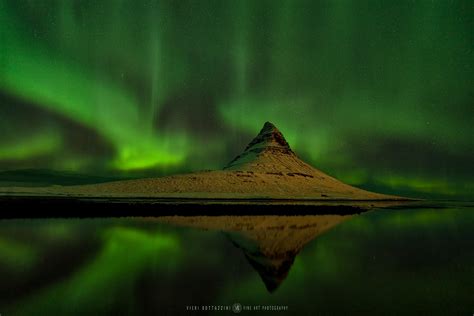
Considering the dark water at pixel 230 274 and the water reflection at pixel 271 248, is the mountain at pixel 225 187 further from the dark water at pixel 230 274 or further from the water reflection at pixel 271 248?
the dark water at pixel 230 274

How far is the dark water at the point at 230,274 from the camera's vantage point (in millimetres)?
12188

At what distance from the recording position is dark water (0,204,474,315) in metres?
12.2

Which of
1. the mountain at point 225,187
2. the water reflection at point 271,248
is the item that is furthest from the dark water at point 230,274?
the mountain at point 225,187

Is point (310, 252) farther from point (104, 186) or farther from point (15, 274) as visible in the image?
point (104, 186)

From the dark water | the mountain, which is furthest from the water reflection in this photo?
the mountain

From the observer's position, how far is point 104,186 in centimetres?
16388

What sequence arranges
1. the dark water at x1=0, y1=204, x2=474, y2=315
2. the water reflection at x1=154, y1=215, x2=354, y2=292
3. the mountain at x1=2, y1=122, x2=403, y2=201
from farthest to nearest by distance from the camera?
the mountain at x1=2, y1=122, x2=403, y2=201
the water reflection at x1=154, y1=215, x2=354, y2=292
the dark water at x1=0, y1=204, x2=474, y2=315

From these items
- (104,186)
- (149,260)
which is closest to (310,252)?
(149,260)

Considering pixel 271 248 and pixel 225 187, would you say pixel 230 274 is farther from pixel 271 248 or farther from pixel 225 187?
pixel 225 187

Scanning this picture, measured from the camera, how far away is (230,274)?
15.5 meters

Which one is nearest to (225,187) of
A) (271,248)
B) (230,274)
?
(271,248)

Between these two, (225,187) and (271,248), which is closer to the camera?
(271,248)

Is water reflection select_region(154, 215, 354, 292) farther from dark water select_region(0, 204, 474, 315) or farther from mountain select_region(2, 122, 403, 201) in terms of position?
mountain select_region(2, 122, 403, 201)

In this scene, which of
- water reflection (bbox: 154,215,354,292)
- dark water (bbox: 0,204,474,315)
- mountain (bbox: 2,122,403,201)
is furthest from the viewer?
mountain (bbox: 2,122,403,201)
